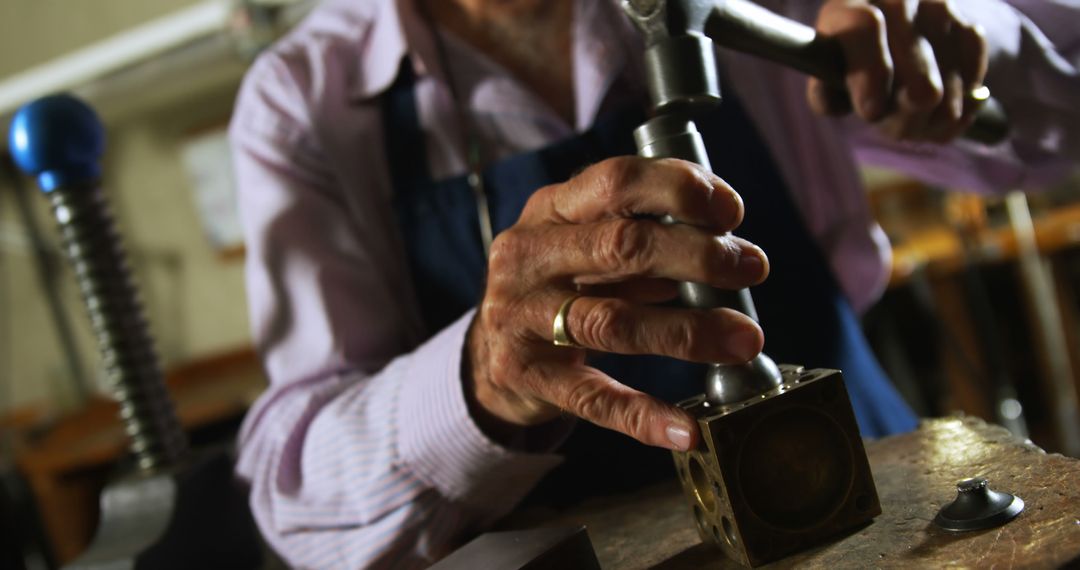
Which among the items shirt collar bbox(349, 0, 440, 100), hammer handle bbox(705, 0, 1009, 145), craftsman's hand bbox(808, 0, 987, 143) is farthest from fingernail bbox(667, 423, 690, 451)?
shirt collar bbox(349, 0, 440, 100)

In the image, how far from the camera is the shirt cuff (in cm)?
64

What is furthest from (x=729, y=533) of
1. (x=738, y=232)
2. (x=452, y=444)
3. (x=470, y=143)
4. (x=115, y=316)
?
(x=115, y=316)

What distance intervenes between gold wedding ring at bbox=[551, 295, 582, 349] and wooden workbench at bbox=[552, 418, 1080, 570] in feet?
0.47

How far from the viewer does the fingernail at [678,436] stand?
0.46 meters

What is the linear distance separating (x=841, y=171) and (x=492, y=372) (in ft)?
1.92

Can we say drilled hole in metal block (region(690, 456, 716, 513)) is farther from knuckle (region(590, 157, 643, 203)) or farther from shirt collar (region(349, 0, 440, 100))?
shirt collar (region(349, 0, 440, 100))

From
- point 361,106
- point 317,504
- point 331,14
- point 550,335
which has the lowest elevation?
point 317,504

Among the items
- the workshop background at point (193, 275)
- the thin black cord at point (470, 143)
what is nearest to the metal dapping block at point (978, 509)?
the thin black cord at point (470, 143)

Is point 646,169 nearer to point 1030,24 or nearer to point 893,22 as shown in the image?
point 893,22

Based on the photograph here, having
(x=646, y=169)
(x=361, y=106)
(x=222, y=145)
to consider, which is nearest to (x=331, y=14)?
(x=361, y=106)

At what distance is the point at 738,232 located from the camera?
31.7 inches

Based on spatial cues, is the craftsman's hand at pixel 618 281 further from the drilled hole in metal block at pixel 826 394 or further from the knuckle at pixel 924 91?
the knuckle at pixel 924 91

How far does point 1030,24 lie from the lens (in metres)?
0.83

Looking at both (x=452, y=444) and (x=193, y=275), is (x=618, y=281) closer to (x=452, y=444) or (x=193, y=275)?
(x=452, y=444)
